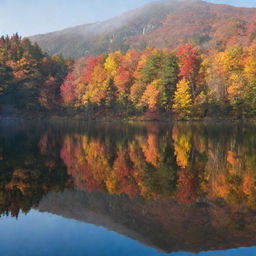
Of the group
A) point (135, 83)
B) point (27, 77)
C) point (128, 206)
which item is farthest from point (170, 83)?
point (128, 206)

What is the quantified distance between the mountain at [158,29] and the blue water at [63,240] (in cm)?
8599

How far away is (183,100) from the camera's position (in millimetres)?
54312

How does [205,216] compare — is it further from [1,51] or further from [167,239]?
[1,51]

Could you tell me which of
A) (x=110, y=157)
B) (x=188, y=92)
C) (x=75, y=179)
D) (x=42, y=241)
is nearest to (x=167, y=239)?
(x=42, y=241)

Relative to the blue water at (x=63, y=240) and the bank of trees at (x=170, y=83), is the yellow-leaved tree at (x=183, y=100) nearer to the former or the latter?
the bank of trees at (x=170, y=83)

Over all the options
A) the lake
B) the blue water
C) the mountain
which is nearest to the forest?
the mountain

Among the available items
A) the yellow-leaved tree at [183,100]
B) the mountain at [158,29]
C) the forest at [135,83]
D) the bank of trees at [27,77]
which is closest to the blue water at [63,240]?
the forest at [135,83]

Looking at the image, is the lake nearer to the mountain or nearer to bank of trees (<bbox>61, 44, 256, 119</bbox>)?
bank of trees (<bbox>61, 44, 256, 119</bbox>)

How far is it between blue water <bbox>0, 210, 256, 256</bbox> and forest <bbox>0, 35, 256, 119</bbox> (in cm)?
4678

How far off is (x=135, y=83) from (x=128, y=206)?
54.5 metres

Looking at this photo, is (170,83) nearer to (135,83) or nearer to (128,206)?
(135,83)

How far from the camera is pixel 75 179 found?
11469 millimetres

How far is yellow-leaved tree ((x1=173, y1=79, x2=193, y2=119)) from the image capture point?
5444 cm

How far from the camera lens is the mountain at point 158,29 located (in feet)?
378
